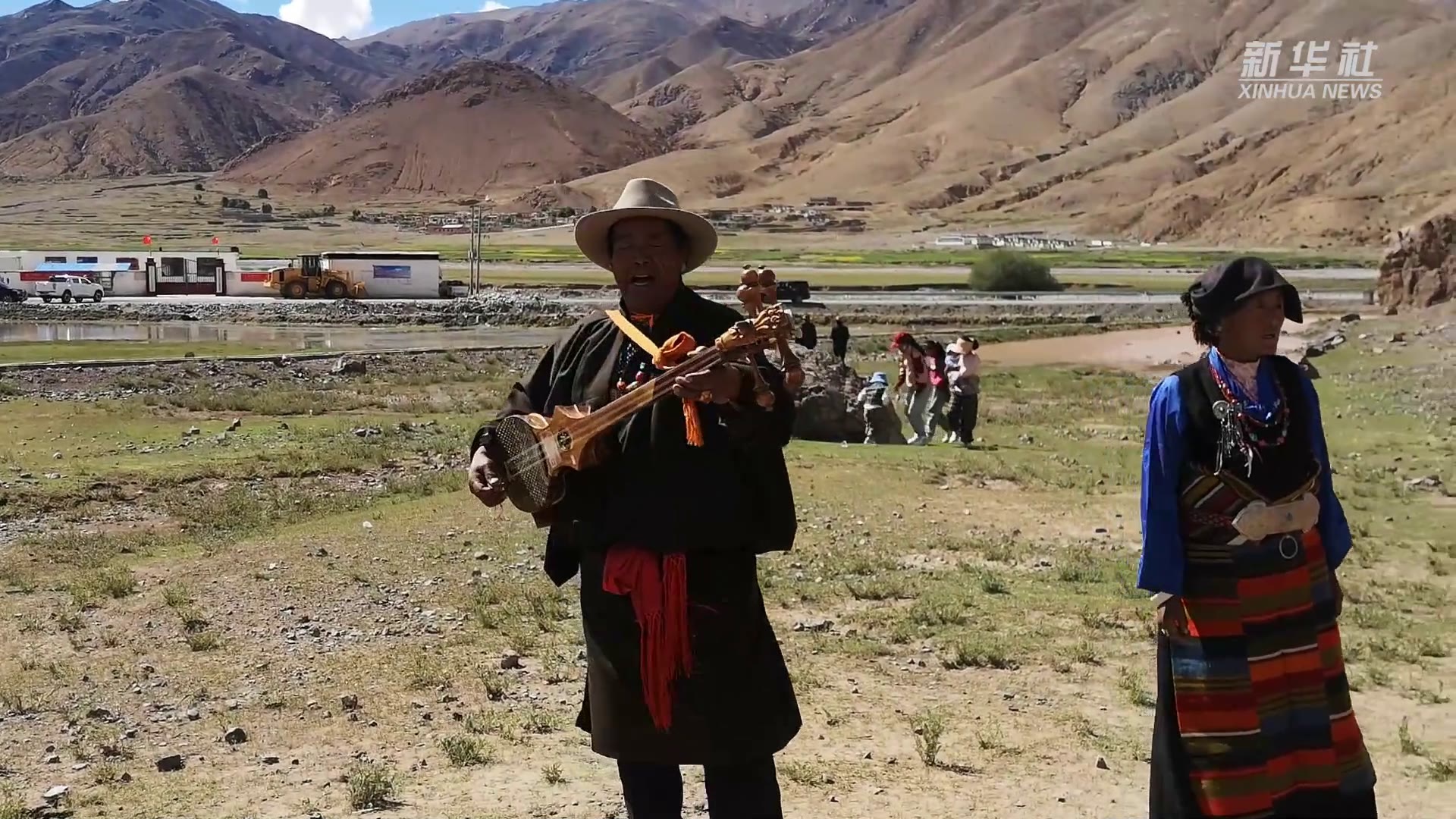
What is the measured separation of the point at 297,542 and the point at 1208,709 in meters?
7.51

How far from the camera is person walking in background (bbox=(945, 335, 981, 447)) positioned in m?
15.7

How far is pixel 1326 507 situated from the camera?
405cm

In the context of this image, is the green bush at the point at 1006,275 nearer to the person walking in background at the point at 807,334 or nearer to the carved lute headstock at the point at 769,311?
the person walking in background at the point at 807,334

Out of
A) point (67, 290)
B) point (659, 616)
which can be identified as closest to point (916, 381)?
point (659, 616)

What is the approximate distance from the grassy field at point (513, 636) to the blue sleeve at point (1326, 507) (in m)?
1.55

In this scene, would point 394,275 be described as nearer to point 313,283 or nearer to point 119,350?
point 313,283

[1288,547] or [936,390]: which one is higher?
[1288,547]

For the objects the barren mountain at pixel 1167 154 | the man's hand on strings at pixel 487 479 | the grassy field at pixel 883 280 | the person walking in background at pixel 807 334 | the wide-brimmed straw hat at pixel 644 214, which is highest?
the barren mountain at pixel 1167 154

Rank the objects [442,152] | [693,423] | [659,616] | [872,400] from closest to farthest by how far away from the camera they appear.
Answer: [693,423]
[659,616]
[872,400]
[442,152]

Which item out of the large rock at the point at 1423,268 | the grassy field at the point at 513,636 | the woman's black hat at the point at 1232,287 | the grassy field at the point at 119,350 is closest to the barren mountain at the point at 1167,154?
the large rock at the point at 1423,268

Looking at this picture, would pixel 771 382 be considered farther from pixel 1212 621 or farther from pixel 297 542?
pixel 297 542

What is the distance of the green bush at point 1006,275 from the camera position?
6053 centimetres

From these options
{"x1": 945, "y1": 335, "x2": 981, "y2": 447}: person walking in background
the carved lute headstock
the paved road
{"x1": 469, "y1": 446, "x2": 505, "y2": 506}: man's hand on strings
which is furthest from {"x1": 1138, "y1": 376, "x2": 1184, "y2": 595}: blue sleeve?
the paved road

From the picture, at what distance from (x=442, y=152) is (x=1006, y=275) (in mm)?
133805
